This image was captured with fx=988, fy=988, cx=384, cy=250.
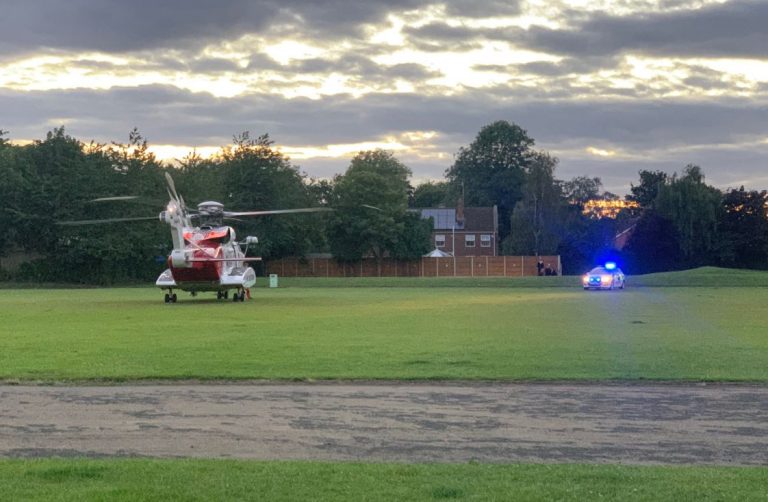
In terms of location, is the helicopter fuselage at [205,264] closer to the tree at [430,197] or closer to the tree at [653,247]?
the tree at [653,247]

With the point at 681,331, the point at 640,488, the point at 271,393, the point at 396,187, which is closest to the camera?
the point at 640,488

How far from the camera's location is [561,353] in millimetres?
21531

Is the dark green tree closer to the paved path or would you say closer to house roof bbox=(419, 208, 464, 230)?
house roof bbox=(419, 208, 464, 230)

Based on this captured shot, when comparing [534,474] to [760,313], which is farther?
[760,313]

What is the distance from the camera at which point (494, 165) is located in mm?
172750

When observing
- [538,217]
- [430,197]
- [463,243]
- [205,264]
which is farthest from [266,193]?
[430,197]

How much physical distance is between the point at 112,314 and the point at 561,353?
72.4 feet

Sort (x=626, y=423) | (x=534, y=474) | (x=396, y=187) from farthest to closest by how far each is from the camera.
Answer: (x=396, y=187) → (x=626, y=423) → (x=534, y=474)

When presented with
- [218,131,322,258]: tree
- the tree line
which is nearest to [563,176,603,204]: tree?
the tree line

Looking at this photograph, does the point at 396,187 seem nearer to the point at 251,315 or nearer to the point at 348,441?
the point at 251,315

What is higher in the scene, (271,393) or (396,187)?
(396,187)

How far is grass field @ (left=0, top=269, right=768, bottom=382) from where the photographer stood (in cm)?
1831

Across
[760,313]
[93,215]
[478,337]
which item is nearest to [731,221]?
[93,215]

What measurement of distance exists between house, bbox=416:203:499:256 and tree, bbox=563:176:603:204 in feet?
62.3
